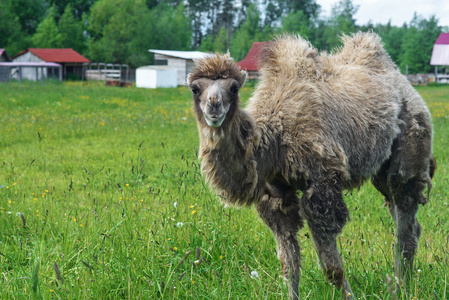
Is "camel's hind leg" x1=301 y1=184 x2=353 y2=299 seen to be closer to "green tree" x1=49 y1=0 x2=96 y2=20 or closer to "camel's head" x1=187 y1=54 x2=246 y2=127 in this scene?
"camel's head" x1=187 y1=54 x2=246 y2=127

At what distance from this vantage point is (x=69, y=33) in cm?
6309

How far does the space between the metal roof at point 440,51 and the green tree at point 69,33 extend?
4513 cm

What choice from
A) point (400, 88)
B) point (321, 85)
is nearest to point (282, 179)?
point (321, 85)

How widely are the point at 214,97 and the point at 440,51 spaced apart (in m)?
66.6

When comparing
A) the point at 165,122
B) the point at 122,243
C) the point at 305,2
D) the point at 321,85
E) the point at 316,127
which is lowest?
the point at 165,122

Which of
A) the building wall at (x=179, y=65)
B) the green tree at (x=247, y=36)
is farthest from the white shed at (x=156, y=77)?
the green tree at (x=247, y=36)

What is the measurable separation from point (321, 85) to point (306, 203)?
117cm

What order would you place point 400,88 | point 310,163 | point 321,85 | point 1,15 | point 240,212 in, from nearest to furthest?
point 310,163
point 321,85
point 400,88
point 240,212
point 1,15

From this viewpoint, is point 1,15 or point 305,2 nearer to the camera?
point 1,15

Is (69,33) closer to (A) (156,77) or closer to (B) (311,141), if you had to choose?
(A) (156,77)

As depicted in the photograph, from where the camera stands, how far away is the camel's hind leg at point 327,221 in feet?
13.0

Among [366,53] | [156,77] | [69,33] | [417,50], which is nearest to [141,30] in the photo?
[69,33]

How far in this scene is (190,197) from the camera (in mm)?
5945

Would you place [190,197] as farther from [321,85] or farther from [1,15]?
[1,15]
